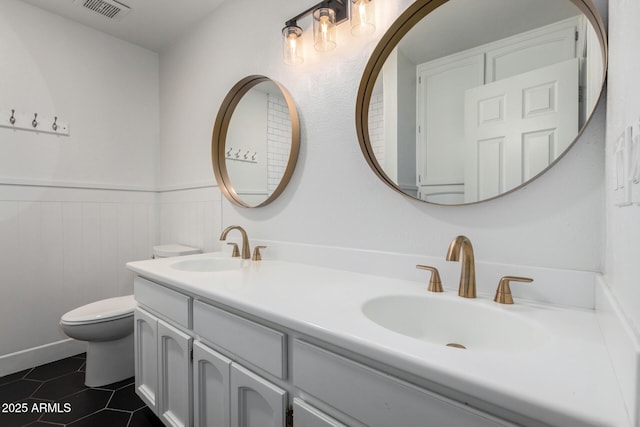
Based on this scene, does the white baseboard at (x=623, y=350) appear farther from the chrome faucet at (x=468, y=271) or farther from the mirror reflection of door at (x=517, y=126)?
Answer: the mirror reflection of door at (x=517, y=126)

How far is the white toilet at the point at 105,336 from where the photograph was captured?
163cm

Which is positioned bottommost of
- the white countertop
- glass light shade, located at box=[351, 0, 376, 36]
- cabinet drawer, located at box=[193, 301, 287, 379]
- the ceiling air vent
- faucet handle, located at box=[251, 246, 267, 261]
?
cabinet drawer, located at box=[193, 301, 287, 379]

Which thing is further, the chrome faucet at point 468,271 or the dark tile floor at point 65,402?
the dark tile floor at point 65,402

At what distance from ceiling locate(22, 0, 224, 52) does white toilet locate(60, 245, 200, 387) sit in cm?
189

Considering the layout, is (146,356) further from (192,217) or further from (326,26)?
(326,26)

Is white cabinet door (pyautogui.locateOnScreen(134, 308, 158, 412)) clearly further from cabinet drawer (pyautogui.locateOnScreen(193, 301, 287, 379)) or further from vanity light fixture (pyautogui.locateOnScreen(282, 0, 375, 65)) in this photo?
vanity light fixture (pyautogui.locateOnScreen(282, 0, 375, 65))

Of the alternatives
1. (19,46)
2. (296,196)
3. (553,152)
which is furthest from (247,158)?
(19,46)

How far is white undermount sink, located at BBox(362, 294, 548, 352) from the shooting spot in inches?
29.4

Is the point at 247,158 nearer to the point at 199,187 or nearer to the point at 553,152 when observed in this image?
the point at 199,187

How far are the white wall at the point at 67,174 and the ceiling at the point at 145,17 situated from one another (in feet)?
0.27

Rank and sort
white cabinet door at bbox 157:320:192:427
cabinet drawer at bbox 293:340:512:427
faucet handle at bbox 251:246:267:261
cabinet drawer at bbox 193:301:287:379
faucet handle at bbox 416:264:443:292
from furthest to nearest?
faucet handle at bbox 251:246:267:261
white cabinet door at bbox 157:320:192:427
faucet handle at bbox 416:264:443:292
cabinet drawer at bbox 193:301:287:379
cabinet drawer at bbox 293:340:512:427

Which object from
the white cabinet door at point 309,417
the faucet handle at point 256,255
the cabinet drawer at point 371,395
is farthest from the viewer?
the faucet handle at point 256,255

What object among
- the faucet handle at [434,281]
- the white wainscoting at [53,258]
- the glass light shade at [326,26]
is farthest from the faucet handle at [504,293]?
the white wainscoting at [53,258]

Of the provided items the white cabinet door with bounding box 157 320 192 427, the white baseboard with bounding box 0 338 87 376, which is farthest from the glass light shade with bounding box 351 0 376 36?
the white baseboard with bounding box 0 338 87 376
